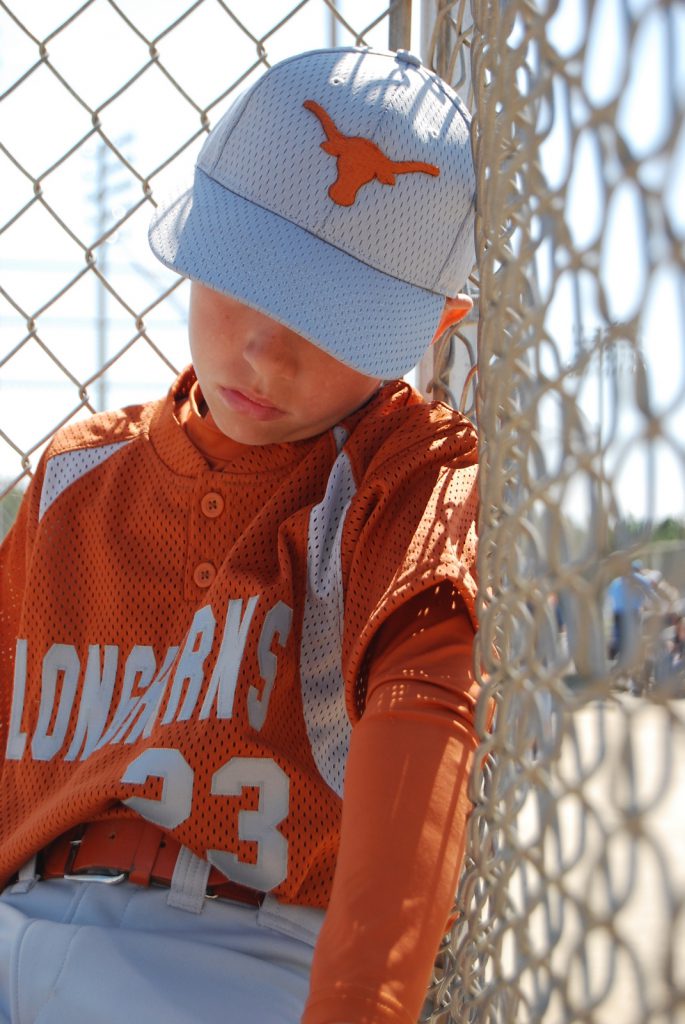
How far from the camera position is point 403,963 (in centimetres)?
69

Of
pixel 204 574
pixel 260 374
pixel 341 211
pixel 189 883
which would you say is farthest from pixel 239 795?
pixel 341 211

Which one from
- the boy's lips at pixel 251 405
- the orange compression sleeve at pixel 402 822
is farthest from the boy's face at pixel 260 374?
the orange compression sleeve at pixel 402 822

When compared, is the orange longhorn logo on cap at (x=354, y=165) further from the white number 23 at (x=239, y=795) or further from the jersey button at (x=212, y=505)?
the white number 23 at (x=239, y=795)

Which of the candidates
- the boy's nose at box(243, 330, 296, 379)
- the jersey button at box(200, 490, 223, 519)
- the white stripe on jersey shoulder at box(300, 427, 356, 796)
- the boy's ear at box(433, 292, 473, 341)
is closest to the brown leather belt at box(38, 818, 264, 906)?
the white stripe on jersey shoulder at box(300, 427, 356, 796)

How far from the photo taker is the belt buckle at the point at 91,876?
0.92 m

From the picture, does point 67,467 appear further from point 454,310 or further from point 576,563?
point 576,563

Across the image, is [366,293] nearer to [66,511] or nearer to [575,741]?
[66,511]

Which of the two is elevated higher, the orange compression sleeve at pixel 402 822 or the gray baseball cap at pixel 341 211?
the gray baseball cap at pixel 341 211

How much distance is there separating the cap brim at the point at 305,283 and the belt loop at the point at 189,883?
1.24 feet

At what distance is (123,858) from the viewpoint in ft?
3.04

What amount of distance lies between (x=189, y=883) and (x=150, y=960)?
6 cm

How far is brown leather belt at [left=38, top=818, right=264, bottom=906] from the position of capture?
2.99ft

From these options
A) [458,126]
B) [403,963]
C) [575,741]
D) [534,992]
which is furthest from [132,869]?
[458,126]

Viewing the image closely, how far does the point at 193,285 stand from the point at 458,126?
0.24 meters
